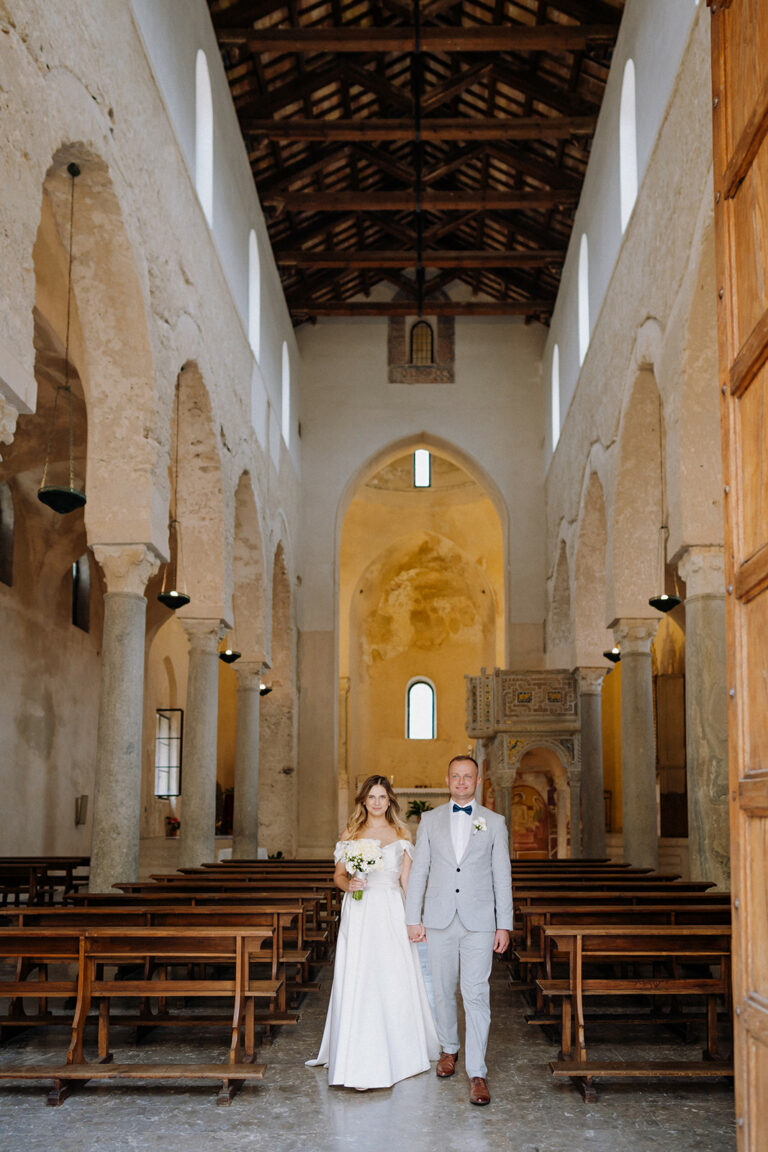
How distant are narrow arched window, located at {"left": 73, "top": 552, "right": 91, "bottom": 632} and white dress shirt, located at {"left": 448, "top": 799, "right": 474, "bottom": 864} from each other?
16106 millimetres

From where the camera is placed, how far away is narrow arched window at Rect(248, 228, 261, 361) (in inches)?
752

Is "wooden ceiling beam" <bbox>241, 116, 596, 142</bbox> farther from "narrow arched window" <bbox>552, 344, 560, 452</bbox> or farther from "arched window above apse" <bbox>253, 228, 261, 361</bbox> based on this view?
"narrow arched window" <bbox>552, 344, 560, 452</bbox>

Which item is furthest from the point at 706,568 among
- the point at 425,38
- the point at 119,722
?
the point at 425,38

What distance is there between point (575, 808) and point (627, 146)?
11401 millimetres

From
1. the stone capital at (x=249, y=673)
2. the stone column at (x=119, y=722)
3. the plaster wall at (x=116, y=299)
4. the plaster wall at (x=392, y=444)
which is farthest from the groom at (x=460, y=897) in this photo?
the plaster wall at (x=392, y=444)

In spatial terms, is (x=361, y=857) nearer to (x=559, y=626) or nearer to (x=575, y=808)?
(x=575, y=808)

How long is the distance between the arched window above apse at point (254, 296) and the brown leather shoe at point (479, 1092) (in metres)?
14.7

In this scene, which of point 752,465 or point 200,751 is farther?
point 200,751

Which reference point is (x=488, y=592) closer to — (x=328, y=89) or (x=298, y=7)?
(x=328, y=89)

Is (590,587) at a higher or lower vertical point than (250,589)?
higher

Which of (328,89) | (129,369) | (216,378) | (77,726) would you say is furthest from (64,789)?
(328,89)

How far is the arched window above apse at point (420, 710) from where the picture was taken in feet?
118

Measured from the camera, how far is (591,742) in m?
20.6

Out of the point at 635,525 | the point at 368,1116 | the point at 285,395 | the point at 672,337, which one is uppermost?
the point at 285,395
